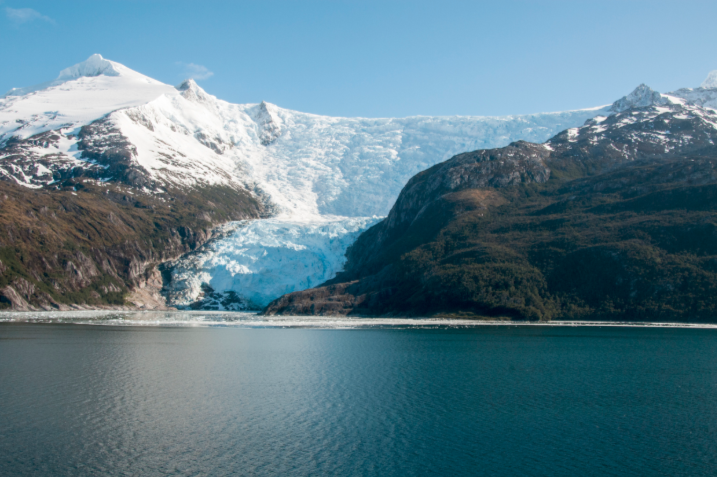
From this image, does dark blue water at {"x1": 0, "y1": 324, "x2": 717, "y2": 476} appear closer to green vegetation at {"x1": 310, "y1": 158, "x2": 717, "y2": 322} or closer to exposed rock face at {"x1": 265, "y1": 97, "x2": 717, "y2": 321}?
green vegetation at {"x1": 310, "y1": 158, "x2": 717, "y2": 322}

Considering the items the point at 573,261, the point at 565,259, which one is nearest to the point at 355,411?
the point at 573,261

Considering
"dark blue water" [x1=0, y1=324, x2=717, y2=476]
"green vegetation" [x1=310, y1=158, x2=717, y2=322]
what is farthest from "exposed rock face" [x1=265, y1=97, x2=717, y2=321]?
"dark blue water" [x1=0, y1=324, x2=717, y2=476]

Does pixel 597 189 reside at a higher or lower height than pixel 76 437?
higher

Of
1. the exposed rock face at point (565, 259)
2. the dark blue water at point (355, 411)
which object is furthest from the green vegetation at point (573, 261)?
the dark blue water at point (355, 411)

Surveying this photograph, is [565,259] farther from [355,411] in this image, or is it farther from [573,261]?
[355,411]

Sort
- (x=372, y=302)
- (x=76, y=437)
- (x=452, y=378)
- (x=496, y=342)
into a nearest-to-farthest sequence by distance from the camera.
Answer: (x=76, y=437) → (x=452, y=378) → (x=496, y=342) → (x=372, y=302)

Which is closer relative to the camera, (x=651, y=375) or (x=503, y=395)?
(x=503, y=395)

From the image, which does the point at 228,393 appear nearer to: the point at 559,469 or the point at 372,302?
the point at 559,469

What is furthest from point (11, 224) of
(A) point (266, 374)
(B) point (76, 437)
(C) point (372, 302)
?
(B) point (76, 437)
